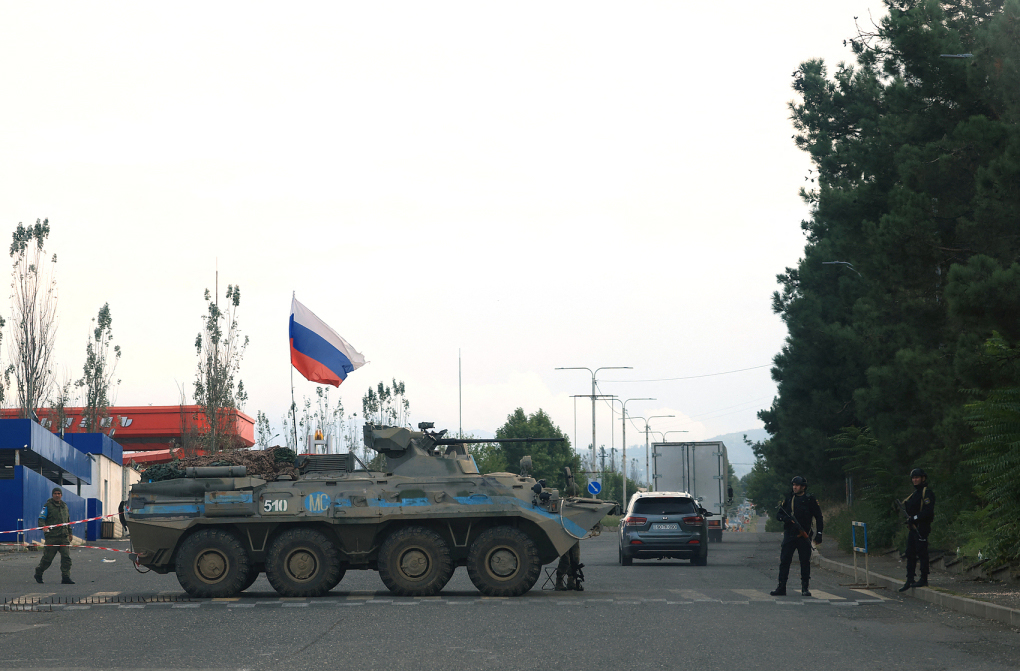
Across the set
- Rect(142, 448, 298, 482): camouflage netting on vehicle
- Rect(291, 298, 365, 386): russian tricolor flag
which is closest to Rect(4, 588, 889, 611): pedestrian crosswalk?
Rect(142, 448, 298, 482): camouflage netting on vehicle

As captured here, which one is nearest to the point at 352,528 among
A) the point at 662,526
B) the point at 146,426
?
the point at 662,526

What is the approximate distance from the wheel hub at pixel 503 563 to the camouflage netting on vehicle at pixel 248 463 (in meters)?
3.47

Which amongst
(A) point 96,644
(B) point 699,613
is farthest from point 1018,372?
(A) point 96,644

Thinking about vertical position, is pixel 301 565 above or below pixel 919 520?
below

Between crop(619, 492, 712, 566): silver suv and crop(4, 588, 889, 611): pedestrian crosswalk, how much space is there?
7.06 meters

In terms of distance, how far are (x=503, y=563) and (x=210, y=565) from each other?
435cm

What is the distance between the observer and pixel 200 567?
1755cm

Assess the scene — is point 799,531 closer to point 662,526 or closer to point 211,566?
point 662,526

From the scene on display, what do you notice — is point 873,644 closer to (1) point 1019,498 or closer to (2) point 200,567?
(1) point 1019,498

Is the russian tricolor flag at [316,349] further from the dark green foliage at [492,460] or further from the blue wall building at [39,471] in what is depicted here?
the dark green foliage at [492,460]

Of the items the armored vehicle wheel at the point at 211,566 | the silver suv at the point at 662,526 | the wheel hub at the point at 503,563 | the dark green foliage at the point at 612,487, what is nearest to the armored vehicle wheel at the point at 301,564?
the armored vehicle wheel at the point at 211,566

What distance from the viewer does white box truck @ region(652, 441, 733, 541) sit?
39.8m

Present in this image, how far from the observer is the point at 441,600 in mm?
16609

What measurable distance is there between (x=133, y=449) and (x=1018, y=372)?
55090 mm
